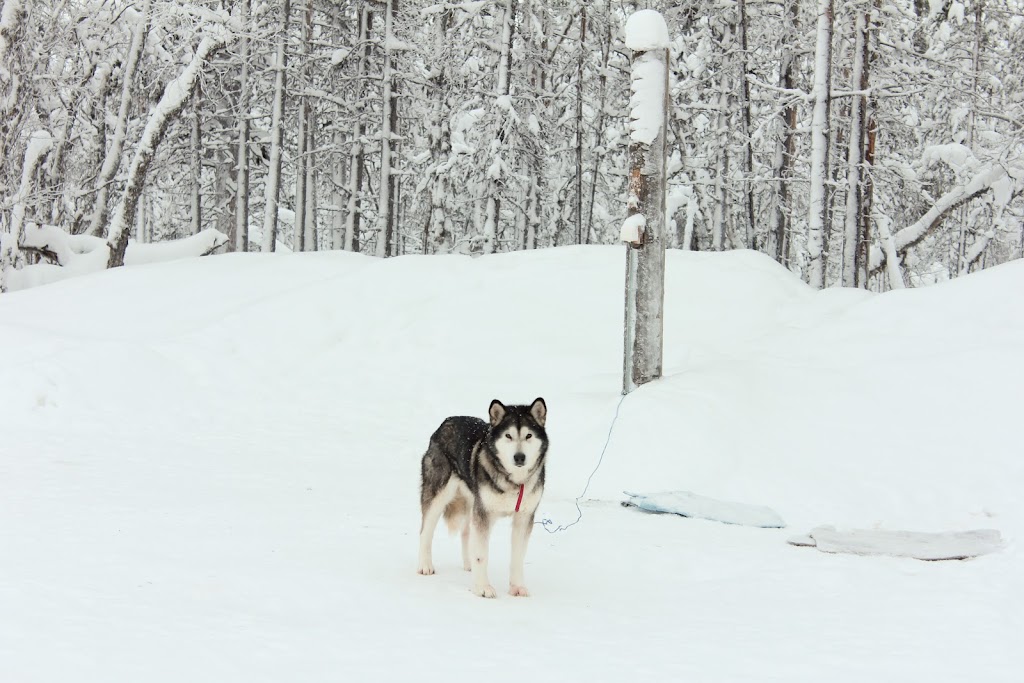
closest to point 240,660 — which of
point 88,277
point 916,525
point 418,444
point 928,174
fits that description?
point 916,525

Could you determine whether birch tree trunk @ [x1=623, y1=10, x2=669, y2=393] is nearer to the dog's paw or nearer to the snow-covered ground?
the snow-covered ground

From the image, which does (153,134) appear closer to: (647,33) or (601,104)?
(647,33)

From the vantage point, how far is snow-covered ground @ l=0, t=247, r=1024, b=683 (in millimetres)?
4379

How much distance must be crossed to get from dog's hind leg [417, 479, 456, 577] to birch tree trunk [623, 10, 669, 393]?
16.7ft

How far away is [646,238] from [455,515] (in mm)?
5539

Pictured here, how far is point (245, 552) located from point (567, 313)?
9.67 meters

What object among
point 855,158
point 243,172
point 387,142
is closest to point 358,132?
point 387,142

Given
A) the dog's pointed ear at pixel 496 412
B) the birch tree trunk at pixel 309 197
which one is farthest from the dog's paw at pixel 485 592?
the birch tree trunk at pixel 309 197

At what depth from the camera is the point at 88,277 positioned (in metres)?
16.6

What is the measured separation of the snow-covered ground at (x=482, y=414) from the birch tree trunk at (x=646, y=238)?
1.83ft

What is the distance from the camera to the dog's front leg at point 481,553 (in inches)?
213

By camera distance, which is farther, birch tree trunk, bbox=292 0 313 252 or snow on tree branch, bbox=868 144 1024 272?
birch tree trunk, bbox=292 0 313 252

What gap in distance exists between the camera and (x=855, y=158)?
18.0 metres

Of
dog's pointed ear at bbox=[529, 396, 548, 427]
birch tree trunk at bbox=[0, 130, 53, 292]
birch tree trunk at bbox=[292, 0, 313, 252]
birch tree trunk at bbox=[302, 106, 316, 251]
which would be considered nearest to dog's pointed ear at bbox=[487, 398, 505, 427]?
dog's pointed ear at bbox=[529, 396, 548, 427]
